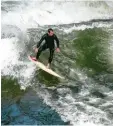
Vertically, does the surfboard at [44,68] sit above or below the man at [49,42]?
below

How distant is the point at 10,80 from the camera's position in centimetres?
1529

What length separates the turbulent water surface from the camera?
43.5ft

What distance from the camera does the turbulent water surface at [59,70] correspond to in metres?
13.2

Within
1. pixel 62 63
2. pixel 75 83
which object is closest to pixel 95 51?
pixel 62 63

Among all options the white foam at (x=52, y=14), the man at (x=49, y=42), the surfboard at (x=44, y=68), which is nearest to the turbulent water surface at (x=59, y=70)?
the white foam at (x=52, y=14)

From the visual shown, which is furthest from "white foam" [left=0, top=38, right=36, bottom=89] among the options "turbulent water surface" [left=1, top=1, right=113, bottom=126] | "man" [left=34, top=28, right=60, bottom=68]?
"man" [left=34, top=28, right=60, bottom=68]

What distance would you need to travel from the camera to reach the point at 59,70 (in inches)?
642

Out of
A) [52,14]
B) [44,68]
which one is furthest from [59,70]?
[52,14]

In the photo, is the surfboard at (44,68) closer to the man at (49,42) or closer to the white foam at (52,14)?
the man at (49,42)

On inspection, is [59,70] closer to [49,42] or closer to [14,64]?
[49,42]

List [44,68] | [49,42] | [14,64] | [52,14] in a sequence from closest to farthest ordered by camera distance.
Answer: [49,42] → [44,68] → [14,64] → [52,14]

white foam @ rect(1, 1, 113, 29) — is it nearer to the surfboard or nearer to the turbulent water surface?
the turbulent water surface

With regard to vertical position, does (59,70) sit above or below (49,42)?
below

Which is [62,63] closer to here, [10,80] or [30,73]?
[30,73]
